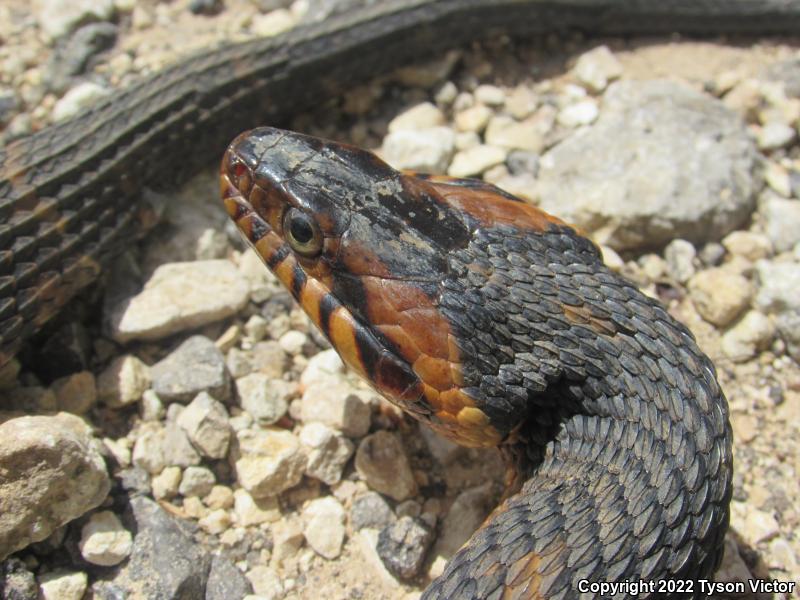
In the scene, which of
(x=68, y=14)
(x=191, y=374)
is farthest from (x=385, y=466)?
(x=68, y=14)

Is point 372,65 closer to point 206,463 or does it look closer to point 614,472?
point 206,463

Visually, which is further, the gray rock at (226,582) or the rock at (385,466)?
the rock at (385,466)

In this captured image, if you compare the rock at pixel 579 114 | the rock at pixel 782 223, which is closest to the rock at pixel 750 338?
the rock at pixel 782 223

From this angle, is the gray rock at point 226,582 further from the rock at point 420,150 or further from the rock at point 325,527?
the rock at point 420,150

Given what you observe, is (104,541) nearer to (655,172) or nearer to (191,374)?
(191,374)

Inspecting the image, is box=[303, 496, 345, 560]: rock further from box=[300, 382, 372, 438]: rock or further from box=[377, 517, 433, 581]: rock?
box=[300, 382, 372, 438]: rock

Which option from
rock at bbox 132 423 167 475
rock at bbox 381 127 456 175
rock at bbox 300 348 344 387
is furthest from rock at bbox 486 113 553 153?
rock at bbox 132 423 167 475
